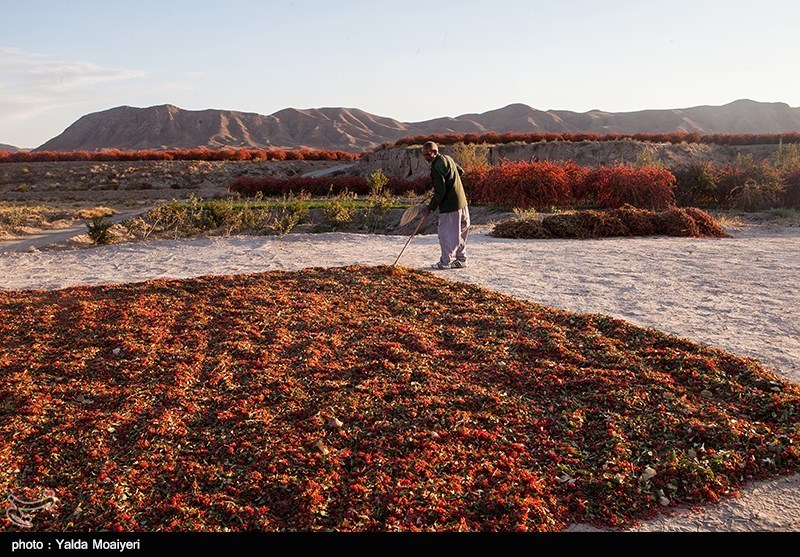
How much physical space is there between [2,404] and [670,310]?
229 inches

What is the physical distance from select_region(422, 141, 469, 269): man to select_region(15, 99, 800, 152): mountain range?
93.8 meters

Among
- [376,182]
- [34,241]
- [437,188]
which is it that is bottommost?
[34,241]

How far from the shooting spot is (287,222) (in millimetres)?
12586

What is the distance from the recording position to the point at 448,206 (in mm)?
8477

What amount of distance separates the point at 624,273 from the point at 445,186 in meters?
2.66

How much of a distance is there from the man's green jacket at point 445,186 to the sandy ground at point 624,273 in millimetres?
901

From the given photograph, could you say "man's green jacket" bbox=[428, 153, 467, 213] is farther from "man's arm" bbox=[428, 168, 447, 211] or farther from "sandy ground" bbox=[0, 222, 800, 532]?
"sandy ground" bbox=[0, 222, 800, 532]

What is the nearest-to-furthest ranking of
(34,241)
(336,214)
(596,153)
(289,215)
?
(34,241) → (289,215) → (336,214) → (596,153)

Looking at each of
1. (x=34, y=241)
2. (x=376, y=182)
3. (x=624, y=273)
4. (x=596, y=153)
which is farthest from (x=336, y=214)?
(x=596, y=153)

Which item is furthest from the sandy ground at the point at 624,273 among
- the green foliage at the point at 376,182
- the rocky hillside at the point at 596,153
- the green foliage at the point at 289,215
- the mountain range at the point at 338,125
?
the mountain range at the point at 338,125

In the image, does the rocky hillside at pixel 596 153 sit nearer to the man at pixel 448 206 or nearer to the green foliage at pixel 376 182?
the green foliage at pixel 376 182

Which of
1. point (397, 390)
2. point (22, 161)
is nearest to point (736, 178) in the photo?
point (397, 390)

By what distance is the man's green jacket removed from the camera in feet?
27.0

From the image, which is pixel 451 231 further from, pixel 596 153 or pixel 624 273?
pixel 596 153
